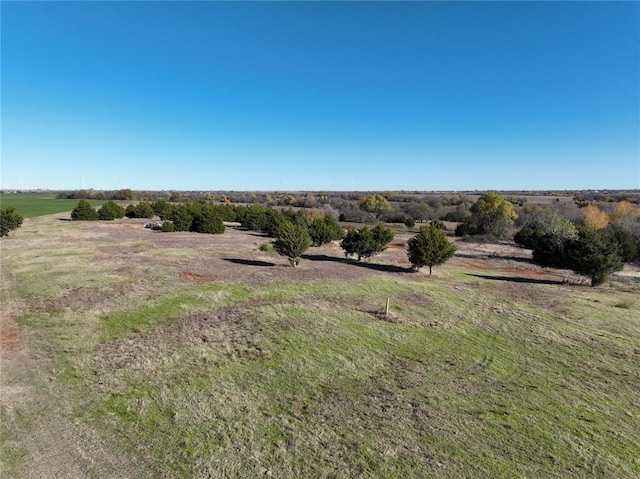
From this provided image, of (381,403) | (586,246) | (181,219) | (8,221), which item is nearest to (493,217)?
(586,246)

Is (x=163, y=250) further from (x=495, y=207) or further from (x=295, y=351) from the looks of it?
(x=495, y=207)

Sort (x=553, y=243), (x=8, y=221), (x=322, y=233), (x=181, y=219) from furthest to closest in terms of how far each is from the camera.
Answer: (x=181, y=219), (x=322, y=233), (x=8, y=221), (x=553, y=243)

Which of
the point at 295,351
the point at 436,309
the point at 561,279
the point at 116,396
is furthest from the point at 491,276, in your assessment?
the point at 116,396

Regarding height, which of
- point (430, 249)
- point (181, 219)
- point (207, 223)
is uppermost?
point (430, 249)

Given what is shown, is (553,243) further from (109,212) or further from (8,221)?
(109,212)

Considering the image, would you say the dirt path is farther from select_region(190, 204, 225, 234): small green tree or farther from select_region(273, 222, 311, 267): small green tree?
select_region(190, 204, 225, 234): small green tree
